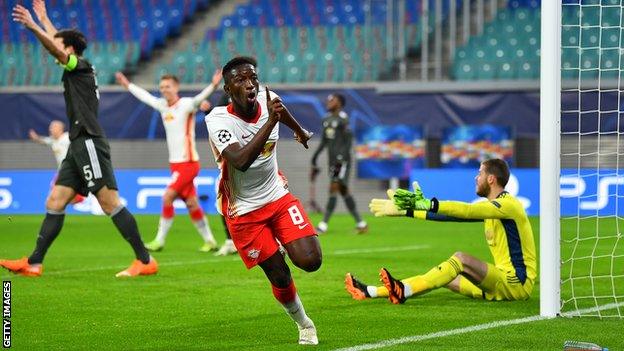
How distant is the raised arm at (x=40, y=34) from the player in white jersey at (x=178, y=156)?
12.0ft

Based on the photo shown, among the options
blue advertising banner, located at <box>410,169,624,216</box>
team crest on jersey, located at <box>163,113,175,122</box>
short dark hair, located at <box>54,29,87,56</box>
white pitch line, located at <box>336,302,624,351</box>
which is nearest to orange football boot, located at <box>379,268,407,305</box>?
white pitch line, located at <box>336,302,624,351</box>

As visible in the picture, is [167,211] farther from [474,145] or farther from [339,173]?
[474,145]

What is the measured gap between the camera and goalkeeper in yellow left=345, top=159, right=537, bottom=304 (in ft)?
29.0

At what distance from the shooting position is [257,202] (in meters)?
7.22

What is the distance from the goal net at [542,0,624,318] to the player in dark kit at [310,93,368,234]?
11.1ft

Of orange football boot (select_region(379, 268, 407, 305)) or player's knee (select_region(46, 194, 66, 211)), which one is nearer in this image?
orange football boot (select_region(379, 268, 407, 305))

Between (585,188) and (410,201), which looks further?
(585,188)

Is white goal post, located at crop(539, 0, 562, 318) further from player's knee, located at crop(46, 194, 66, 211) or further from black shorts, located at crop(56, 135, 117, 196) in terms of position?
player's knee, located at crop(46, 194, 66, 211)

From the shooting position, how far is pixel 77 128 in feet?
35.6

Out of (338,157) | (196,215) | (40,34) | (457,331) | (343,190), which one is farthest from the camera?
(338,157)

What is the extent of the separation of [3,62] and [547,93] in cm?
2061

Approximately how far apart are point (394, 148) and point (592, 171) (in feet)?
14.6

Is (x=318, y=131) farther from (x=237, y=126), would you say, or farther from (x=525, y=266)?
(x=237, y=126)

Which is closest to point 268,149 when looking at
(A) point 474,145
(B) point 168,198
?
(B) point 168,198
